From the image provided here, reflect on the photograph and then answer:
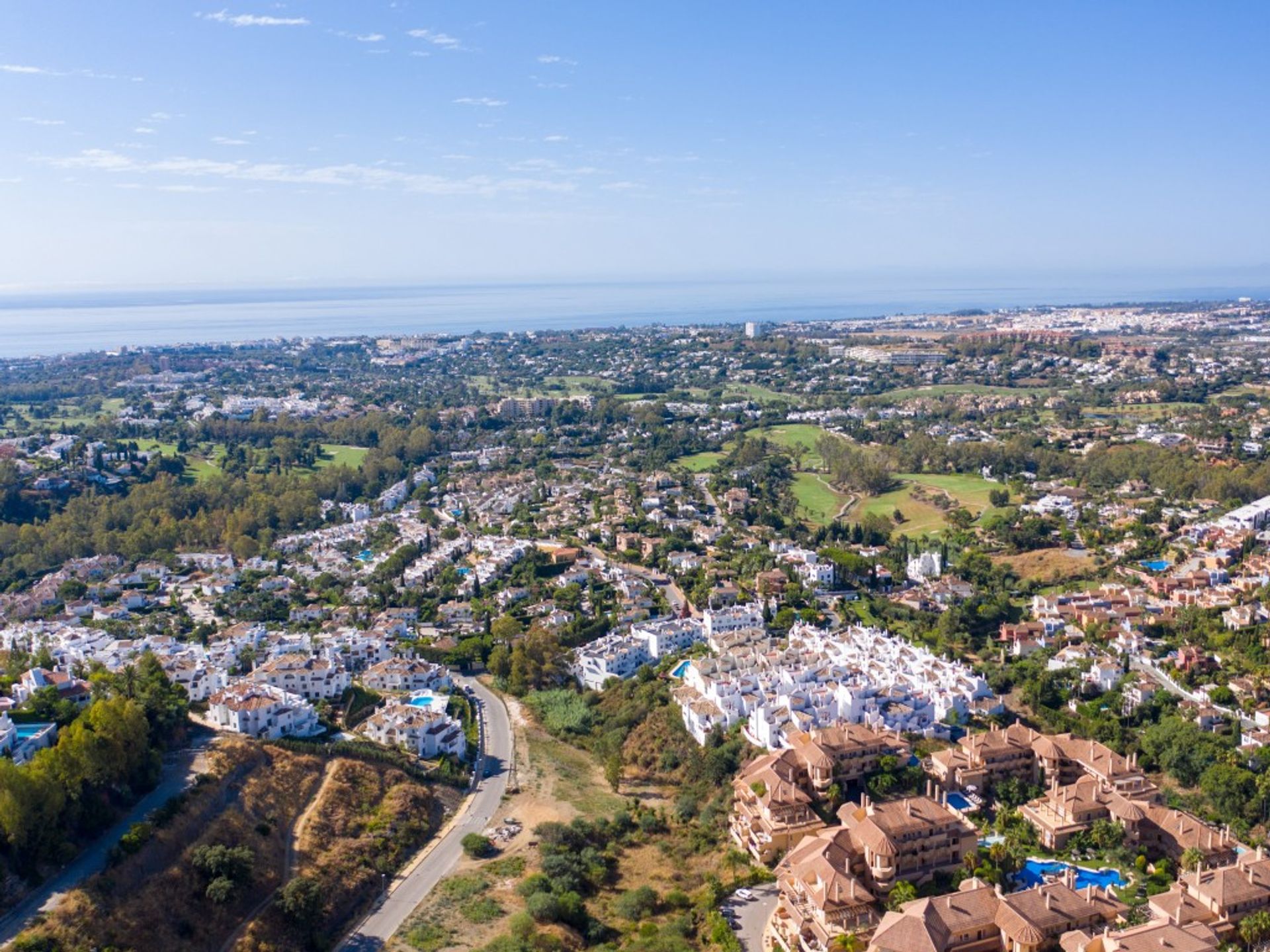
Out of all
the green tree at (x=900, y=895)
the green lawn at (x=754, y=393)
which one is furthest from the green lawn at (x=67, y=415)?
the green tree at (x=900, y=895)

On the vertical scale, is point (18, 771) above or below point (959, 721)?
above

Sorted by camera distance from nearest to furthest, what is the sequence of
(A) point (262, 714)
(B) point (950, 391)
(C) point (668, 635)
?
(A) point (262, 714) → (C) point (668, 635) → (B) point (950, 391)

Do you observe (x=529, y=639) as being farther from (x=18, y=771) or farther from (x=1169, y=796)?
(x=1169, y=796)

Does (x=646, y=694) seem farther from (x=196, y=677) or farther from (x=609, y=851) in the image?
(x=196, y=677)

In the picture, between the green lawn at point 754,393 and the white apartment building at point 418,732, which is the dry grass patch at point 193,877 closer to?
the white apartment building at point 418,732

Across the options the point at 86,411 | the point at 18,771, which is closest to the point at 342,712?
the point at 18,771

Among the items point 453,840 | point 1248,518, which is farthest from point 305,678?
point 1248,518
